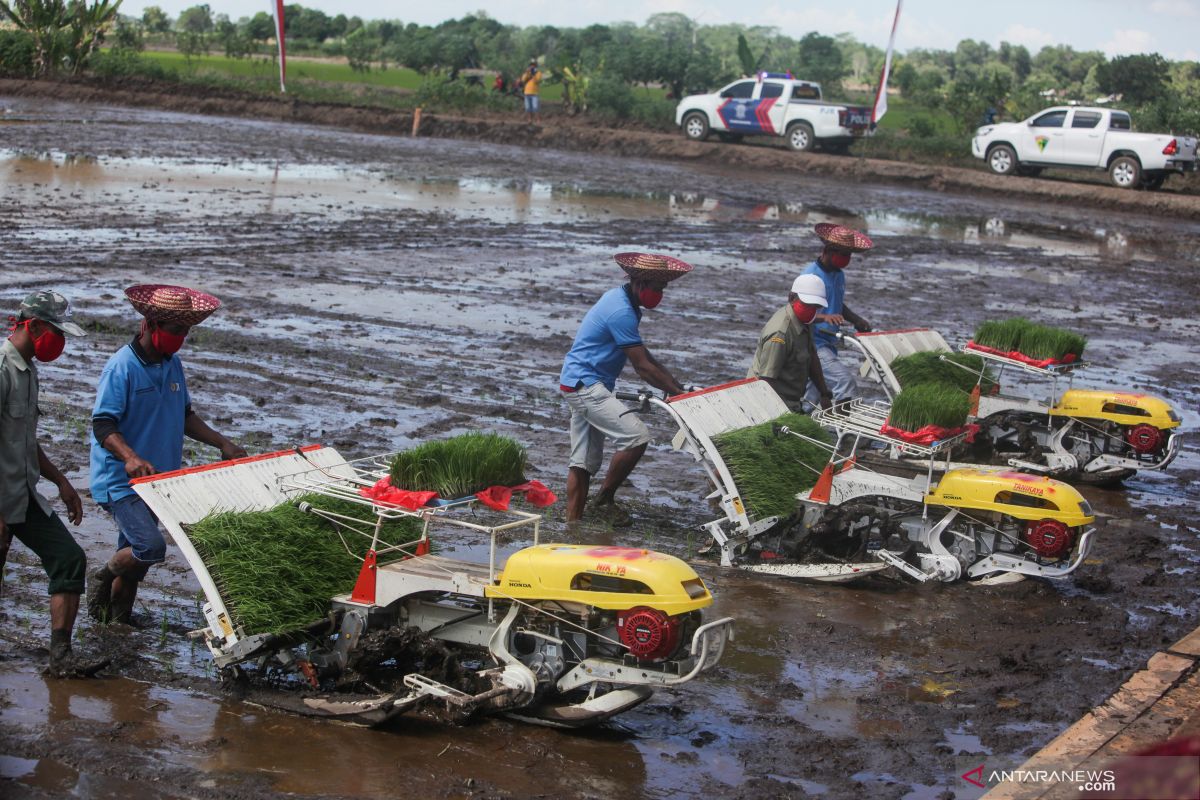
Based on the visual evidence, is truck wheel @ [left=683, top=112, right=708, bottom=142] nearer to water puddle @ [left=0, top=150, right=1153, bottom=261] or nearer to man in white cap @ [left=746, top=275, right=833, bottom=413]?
water puddle @ [left=0, top=150, right=1153, bottom=261]

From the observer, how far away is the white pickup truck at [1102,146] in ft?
104

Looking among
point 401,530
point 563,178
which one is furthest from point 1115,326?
point 563,178

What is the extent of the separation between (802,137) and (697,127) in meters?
3.12

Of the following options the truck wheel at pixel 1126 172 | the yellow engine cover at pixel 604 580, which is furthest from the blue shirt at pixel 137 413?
the truck wheel at pixel 1126 172

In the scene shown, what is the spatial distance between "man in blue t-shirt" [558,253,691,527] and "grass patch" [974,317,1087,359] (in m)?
3.17

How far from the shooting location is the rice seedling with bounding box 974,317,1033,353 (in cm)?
1098

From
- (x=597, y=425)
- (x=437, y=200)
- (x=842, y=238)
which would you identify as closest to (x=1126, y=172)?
(x=437, y=200)

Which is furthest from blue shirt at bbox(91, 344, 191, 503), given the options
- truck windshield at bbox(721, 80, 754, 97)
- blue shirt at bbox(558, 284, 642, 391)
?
truck windshield at bbox(721, 80, 754, 97)

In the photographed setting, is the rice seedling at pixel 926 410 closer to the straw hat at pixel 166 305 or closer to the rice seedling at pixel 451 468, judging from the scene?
the rice seedling at pixel 451 468

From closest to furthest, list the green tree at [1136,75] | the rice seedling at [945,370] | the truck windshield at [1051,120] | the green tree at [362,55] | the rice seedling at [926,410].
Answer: the rice seedling at [926,410]
the rice seedling at [945,370]
the truck windshield at [1051,120]
the green tree at [1136,75]
the green tree at [362,55]

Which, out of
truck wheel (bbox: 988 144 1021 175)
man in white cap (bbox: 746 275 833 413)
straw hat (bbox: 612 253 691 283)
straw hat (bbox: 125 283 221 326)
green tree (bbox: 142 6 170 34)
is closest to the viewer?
straw hat (bbox: 125 283 221 326)

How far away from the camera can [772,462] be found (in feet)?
28.5

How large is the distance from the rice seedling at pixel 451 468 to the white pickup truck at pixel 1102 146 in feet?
95.1

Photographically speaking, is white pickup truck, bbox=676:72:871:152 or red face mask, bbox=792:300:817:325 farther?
white pickup truck, bbox=676:72:871:152
